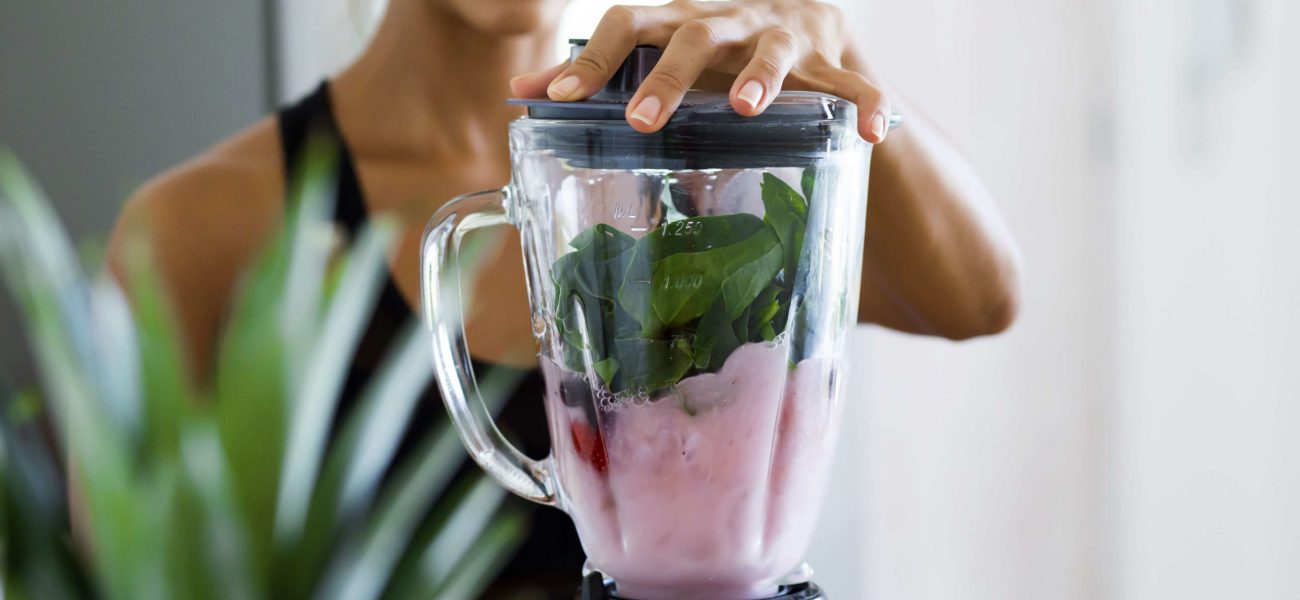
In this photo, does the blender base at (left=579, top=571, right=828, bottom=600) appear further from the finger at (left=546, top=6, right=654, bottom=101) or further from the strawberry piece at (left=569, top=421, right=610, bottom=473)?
the finger at (left=546, top=6, right=654, bottom=101)

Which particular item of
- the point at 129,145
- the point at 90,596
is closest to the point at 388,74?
the point at 129,145

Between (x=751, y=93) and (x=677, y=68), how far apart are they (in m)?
0.03

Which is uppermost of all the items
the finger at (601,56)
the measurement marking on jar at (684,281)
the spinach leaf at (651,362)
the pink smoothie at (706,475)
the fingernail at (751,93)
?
the finger at (601,56)

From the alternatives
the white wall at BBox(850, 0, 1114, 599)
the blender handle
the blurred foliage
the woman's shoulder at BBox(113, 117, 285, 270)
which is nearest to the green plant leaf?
the blurred foliage

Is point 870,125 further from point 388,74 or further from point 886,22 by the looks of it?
point 886,22

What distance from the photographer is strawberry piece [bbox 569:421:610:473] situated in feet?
1.23

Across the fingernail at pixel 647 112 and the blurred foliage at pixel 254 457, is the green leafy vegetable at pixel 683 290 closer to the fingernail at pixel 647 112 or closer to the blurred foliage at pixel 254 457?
the fingernail at pixel 647 112

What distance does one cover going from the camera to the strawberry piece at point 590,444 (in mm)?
374

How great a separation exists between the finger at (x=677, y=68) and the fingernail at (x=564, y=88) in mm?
22

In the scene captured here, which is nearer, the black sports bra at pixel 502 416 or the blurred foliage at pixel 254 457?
the blurred foliage at pixel 254 457

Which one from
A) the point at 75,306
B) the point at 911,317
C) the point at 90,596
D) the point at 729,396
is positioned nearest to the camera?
the point at 729,396

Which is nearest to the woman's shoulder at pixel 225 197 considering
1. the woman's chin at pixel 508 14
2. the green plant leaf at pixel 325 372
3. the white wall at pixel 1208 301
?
the green plant leaf at pixel 325 372

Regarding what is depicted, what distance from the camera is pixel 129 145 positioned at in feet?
4.22

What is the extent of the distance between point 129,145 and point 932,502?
1093 mm
